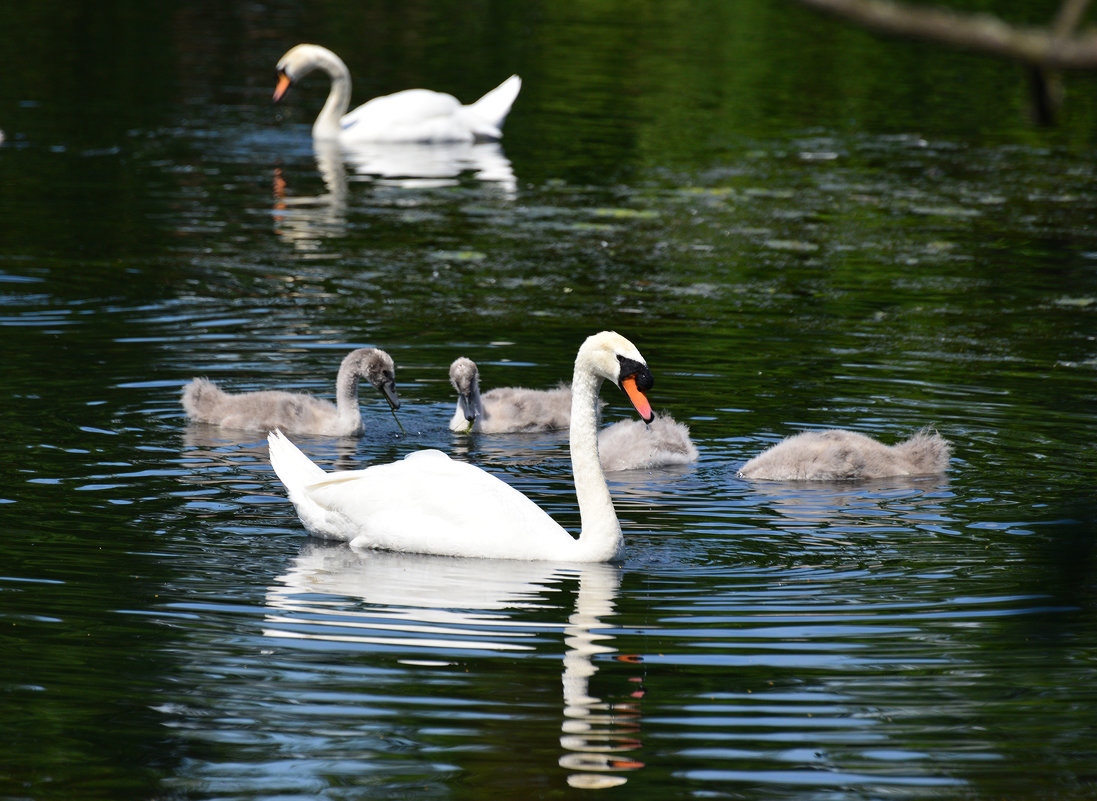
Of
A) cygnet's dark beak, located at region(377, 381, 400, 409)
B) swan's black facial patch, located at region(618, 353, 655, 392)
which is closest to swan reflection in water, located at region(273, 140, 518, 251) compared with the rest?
cygnet's dark beak, located at region(377, 381, 400, 409)

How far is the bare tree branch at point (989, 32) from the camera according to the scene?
1.95m

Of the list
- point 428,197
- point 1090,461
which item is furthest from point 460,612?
point 428,197

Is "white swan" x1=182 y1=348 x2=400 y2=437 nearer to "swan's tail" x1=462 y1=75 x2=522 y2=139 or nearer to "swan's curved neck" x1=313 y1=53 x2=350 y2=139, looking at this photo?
"swan's curved neck" x1=313 y1=53 x2=350 y2=139

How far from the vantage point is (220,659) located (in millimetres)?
6555

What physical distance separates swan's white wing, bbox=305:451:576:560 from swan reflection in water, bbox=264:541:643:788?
0.27 ft

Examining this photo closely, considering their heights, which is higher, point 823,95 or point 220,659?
point 823,95

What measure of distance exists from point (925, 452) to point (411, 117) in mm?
16283

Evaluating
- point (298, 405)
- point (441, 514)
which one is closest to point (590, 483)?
point (441, 514)

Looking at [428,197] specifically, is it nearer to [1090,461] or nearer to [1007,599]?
[1090,461]

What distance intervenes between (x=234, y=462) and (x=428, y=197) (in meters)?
10.6

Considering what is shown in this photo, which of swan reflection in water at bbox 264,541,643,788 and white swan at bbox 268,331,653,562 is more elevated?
white swan at bbox 268,331,653,562

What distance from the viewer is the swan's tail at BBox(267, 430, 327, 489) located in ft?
28.4

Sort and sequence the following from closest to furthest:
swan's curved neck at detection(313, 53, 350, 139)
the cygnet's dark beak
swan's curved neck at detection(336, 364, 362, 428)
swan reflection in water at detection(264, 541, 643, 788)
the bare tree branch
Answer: the bare tree branch → swan reflection in water at detection(264, 541, 643, 788) → swan's curved neck at detection(336, 364, 362, 428) → the cygnet's dark beak → swan's curved neck at detection(313, 53, 350, 139)

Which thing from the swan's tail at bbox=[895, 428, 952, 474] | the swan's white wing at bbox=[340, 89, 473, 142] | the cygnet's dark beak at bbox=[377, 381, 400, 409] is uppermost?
the swan's white wing at bbox=[340, 89, 473, 142]
